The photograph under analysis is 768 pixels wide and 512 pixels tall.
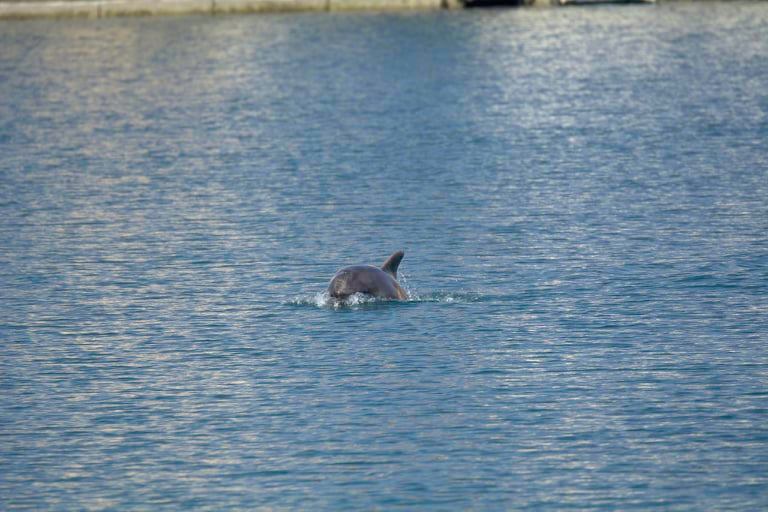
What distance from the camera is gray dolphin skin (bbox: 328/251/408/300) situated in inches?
1253

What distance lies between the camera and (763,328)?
2991cm

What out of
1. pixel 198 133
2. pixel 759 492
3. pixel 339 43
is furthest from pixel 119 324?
pixel 339 43

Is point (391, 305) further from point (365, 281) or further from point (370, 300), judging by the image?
point (365, 281)

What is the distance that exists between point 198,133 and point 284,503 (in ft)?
137

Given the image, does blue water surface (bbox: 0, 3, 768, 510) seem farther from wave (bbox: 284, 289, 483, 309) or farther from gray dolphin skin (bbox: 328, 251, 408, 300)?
gray dolphin skin (bbox: 328, 251, 408, 300)

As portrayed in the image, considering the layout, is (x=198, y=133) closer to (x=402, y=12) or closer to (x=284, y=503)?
(x=284, y=503)

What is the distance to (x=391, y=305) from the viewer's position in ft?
105

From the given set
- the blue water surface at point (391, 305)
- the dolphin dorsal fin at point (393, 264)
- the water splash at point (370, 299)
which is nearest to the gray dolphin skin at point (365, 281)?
the dolphin dorsal fin at point (393, 264)

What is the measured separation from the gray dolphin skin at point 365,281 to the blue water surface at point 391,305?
0.36 m

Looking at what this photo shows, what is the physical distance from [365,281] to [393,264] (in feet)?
2.03

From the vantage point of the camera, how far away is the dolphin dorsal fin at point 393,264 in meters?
31.7

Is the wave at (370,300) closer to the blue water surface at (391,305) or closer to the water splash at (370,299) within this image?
the water splash at (370,299)

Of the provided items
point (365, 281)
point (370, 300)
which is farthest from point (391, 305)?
point (365, 281)

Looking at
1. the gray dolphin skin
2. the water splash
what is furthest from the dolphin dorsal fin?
the water splash
